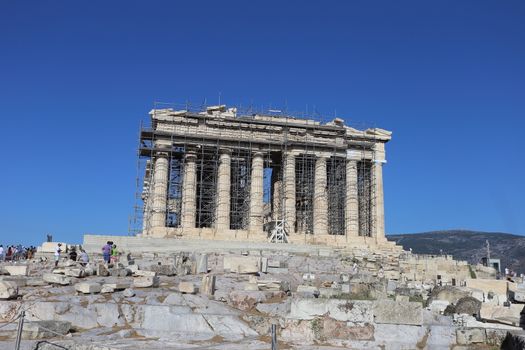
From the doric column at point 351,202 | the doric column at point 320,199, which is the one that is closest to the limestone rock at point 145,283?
the doric column at point 320,199

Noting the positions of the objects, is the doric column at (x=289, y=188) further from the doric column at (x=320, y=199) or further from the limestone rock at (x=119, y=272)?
the limestone rock at (x=119, y=272)

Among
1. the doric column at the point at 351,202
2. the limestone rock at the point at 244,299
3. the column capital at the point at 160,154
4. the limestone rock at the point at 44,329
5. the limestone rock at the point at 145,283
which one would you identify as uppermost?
the column capital at the point at 160,154

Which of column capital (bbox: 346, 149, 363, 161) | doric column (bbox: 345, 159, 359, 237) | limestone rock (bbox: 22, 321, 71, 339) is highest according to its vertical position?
column capital (bbox: 346, 149, 363, 161)

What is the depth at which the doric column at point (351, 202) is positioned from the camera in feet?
155

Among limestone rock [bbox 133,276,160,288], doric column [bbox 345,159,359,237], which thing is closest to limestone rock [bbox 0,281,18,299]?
limestone rock [bbox 133,276,160,288]

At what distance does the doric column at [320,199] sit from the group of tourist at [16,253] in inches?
876

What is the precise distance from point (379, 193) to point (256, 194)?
→ 1090cm

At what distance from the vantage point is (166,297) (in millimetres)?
13406

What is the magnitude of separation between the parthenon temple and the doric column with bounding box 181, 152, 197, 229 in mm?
81

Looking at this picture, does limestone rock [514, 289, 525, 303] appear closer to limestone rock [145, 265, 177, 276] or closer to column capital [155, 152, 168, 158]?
limestone rock [145, 265, 177, 276]

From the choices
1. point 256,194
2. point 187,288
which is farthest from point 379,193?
point 187,288

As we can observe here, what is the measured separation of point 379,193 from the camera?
159 feet

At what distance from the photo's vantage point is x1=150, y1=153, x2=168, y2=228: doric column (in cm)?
4375

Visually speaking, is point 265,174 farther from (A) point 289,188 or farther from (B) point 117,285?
(B) point 117,285
